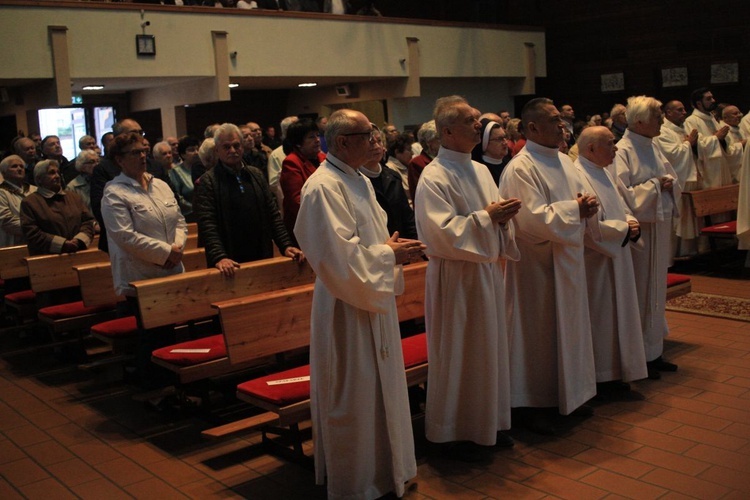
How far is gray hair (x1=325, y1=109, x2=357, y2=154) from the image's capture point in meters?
3.63

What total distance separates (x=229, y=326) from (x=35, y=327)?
11.9ft

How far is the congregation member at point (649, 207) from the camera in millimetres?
5359

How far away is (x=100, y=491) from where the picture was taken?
402 centimetres

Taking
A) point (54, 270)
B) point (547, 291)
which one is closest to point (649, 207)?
point (547, 291)

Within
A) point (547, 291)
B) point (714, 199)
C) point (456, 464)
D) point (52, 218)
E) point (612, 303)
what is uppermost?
point (52, 218)

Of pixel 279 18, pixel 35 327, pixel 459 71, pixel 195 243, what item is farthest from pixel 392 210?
pixel 459 71

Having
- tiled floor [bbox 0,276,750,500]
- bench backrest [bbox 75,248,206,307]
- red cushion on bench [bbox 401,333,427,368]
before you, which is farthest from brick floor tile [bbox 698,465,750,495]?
bench backrest [bbox 75,248,206,307]

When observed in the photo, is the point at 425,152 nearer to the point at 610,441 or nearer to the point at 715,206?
the point at 610,441

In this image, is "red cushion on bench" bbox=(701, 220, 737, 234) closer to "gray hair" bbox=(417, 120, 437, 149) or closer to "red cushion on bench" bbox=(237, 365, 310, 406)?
"gray hair" bbox=(417, 120, 437, 149)

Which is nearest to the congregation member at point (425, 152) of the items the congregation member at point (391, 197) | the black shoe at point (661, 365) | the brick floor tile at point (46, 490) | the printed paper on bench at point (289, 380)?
the congregation member at point (391, 197)

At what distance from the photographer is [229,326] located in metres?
4.36

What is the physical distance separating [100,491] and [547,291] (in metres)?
2.52

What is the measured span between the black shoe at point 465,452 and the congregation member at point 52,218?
3.73 m

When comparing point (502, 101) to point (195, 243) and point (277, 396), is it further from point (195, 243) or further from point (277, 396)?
point (277, 396)
